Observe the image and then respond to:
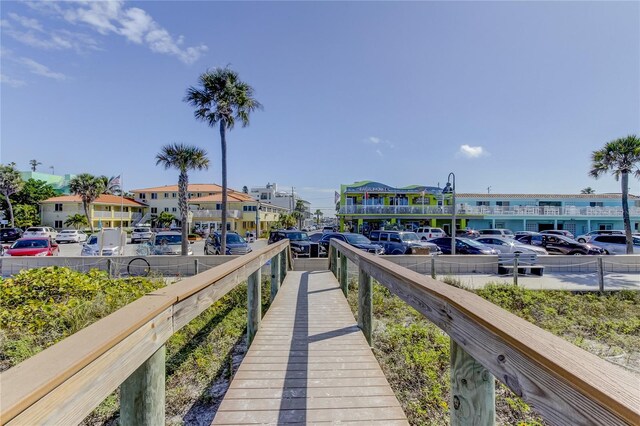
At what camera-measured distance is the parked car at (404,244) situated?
18.1 m

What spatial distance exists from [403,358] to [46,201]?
197 ft

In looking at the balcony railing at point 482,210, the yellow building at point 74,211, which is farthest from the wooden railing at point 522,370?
the yellow building at point 74,211

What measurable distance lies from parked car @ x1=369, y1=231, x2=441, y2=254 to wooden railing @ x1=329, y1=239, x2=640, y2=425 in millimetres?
16537

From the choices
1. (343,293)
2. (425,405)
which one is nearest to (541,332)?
(425,405)

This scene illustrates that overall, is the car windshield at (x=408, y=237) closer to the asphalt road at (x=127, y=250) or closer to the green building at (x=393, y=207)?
the asphalt road at (x=127, y=250)

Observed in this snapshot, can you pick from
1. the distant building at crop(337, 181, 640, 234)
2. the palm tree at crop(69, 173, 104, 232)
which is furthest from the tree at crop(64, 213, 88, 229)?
the distant building at crop(337, 181, 640, 234)

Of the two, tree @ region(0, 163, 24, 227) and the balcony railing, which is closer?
the balcony railing

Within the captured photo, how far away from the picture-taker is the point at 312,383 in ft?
10.9

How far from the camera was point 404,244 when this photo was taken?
18719mm

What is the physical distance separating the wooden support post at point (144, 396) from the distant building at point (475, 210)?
119 ft

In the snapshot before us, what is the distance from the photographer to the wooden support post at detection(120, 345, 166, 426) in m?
1.60

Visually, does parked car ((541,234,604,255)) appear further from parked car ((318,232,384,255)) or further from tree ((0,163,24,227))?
tree ((0,163,24,227))

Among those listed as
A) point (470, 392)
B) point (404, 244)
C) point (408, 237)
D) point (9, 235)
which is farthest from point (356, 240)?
point (9, 235)

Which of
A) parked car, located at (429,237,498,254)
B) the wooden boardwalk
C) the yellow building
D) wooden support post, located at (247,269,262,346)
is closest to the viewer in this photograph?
the wooden boardwalk
